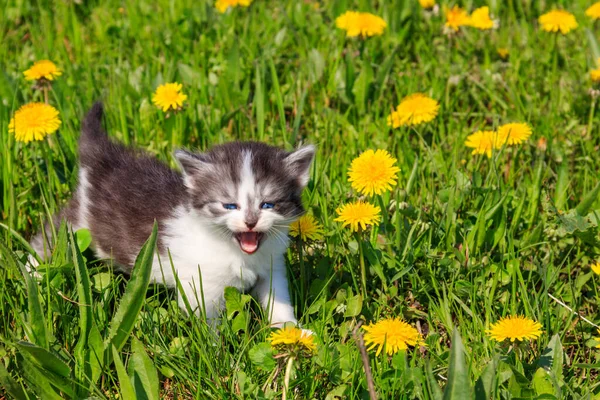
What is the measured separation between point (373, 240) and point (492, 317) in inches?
26.3

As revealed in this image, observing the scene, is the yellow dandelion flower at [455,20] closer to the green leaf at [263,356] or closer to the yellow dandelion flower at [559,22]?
the yellow dandelion flower at [559,22]

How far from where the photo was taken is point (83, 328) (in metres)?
3.29

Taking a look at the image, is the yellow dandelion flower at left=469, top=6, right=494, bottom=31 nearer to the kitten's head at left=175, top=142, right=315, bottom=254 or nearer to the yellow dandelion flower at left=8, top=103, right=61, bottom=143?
the kitten's head at left=175, top=142, right=315, bottom=254

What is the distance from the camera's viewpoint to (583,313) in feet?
12.7

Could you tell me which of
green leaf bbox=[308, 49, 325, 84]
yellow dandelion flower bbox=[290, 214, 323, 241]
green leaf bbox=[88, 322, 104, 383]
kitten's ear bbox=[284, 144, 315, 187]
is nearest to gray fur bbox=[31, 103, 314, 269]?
kitten's ear bbox=[284, 144, 315, 187]

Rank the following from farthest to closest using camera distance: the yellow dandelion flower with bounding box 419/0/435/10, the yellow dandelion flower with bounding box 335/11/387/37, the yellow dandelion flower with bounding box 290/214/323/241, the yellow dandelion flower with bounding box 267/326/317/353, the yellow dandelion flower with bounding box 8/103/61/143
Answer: the yellow dandelion flower with bounding box 419/0/435/10, the yellow dandelion flower with bounding box 335/11/387/37, the yellow dandelion flower with bounding box 8/103/61/143, the yellow dandelion flower with bounding box 290/214/323/241, the yellow dandelion flower with bounding box 267/326/317/353

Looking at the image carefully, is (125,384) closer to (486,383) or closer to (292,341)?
(292,341)

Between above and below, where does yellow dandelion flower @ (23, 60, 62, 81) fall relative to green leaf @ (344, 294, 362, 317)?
above

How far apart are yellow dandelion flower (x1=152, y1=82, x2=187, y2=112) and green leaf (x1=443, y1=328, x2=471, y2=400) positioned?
2425 mm

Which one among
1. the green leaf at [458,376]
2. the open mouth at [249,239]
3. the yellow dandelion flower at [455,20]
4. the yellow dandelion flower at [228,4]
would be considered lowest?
the green leaf at [458,376]

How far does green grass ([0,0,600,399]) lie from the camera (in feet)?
10.7

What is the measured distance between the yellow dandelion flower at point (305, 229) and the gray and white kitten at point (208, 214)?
63mm

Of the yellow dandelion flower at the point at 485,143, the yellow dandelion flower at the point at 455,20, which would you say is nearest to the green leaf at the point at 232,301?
the yellow dandelion flower at the point at 485,143

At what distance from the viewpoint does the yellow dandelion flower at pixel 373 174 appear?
359 centimetres
